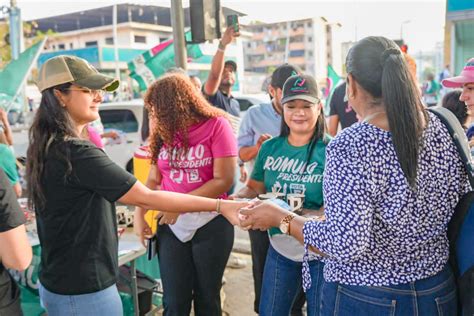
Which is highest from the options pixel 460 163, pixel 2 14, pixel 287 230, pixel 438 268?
pixel 2 14

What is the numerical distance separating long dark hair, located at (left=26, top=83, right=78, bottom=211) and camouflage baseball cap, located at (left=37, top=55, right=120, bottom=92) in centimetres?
4

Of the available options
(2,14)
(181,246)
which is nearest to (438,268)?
(181,246)

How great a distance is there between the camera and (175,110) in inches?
106

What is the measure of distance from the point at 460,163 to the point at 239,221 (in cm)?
96

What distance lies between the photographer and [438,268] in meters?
1.58

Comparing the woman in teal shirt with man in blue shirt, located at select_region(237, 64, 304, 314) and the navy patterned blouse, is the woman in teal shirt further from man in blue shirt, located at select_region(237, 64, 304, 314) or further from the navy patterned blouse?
the navy patterned blouse

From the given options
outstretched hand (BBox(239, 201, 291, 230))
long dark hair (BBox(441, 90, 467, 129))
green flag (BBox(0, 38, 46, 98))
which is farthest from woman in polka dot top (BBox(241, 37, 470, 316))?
green flag (BBox(0, 38, 46, 98))

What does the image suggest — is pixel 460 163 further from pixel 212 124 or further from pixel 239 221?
pixel 212 124

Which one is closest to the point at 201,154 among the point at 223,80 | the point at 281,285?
the point at 281,285

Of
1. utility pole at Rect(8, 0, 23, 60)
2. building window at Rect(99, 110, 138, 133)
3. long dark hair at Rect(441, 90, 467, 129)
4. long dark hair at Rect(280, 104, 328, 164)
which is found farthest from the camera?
utility pole at Rect(8, 0, 23, 60)

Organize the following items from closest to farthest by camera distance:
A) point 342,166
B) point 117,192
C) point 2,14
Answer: point 342,166 < point 117,192 < point 2,14

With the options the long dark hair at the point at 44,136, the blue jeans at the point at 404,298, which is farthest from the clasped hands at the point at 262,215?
the long dark hair at the point at 44,136

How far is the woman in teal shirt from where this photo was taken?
2451 millimetres

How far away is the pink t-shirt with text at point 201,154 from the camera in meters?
2.72
